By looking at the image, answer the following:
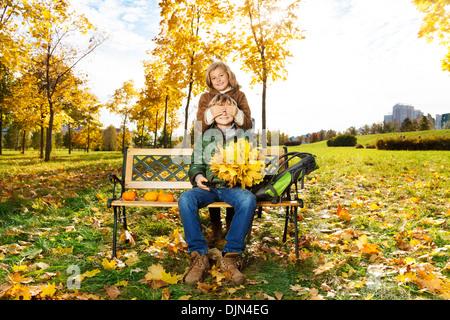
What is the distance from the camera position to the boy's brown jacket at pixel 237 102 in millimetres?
3424

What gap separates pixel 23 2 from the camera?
710 cm

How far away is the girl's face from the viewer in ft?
11.1

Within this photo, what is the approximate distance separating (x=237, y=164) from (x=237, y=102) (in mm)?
815

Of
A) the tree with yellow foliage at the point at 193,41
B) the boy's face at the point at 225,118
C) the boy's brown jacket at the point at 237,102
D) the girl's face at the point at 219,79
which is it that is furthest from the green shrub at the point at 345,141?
the boy's face at the point at 225,118

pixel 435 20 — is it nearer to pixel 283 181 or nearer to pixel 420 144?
pixel 283 181

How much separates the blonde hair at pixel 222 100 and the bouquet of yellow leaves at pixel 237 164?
48 cm

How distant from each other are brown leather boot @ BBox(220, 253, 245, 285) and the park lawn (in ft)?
0.22

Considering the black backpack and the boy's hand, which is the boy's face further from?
the black backpack

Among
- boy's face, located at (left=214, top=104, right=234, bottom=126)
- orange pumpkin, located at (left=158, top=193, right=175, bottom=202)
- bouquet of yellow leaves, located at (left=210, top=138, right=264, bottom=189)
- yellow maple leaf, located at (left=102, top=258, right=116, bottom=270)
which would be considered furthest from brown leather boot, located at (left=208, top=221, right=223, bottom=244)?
boy's face, located at (left=214, top=104, right=234, bottom=126)

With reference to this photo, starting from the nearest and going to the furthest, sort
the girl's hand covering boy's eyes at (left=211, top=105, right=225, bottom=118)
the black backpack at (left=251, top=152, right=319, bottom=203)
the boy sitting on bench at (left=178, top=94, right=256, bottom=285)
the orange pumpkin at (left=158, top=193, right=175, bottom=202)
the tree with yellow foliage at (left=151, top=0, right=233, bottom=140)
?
the boy sitting on bench at (left=178, top=94, right=256, bottom=285)
the black backpack at (left=251, top=152, right=319, bottom=203)
the girl's hand covering boy's eyes at (left=211, top=105, right=225, bottom=118)
the orange pumpkin at (left=158, top=193, right=175, bottom=202)
the tree with yellow foliage at (left=151, top=0, right=233, bottom=140)

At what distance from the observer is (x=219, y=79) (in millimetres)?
3416

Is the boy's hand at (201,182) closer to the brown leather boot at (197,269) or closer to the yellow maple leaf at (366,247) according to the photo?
the brown leather boot at (197,269)

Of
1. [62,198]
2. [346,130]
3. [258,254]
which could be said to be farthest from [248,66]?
[346,130]
